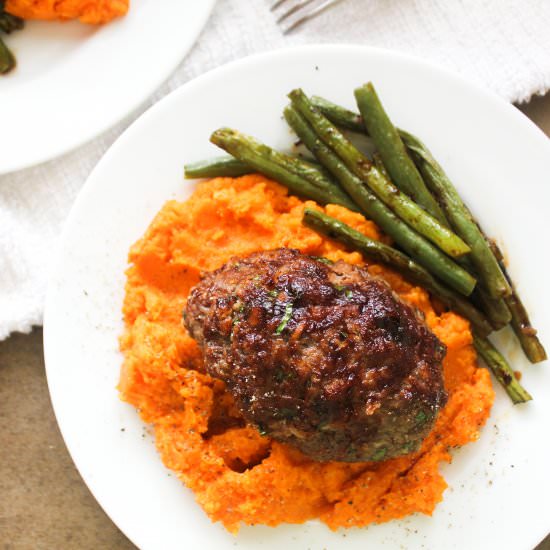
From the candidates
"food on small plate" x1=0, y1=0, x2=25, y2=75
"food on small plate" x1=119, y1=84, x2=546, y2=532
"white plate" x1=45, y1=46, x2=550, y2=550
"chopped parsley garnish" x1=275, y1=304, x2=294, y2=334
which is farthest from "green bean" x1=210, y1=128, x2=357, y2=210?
"food on small plate" x1=0, y1=0, x2=25, y2=75

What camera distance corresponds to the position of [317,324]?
364cm

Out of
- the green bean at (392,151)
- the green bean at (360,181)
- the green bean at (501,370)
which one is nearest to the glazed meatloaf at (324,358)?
the green bean at (360,181)

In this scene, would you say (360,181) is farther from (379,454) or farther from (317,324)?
(379,454)

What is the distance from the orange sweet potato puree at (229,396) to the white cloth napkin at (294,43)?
37.6 inches

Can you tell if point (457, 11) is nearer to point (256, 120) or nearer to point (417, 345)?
point (256, 120)

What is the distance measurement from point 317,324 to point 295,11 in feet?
7.45

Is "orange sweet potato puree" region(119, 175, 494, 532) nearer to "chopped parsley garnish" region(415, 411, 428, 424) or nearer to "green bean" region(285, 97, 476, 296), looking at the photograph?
"green bean" region(285, 97, 476, 296)

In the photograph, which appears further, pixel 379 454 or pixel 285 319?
pixel 379 454

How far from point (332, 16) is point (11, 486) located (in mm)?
3604

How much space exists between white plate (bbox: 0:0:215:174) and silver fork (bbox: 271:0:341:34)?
1.51 ft

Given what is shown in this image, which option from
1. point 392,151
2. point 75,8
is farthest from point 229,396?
point 75,8

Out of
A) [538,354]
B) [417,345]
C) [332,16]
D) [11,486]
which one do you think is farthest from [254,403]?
[332,16]

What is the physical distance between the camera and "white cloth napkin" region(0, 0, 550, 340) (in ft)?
16.0

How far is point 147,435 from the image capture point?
14.3 ft
